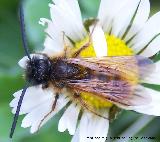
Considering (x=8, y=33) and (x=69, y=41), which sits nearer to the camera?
(x=69, y=41)

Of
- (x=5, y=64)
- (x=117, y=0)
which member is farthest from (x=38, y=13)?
(x=117, y=0)

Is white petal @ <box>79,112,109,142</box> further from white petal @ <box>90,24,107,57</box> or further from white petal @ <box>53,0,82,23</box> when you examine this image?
white petal @ <box>53,0,82,23</box>

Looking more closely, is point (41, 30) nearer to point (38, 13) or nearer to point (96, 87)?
point (38, 13)

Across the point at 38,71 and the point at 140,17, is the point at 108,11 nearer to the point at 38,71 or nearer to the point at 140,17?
the point at 140,17

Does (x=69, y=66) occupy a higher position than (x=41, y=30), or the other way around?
(x=41, y=30)

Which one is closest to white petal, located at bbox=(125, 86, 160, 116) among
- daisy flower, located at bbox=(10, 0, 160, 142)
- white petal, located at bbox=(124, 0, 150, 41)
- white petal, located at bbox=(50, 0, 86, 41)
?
daisy flower, located at bbox=(10, 0, 160, 142)
